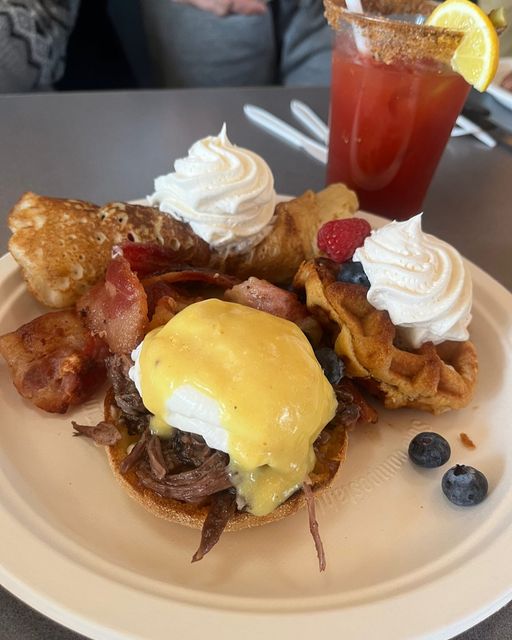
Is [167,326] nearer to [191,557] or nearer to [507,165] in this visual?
[191,557]

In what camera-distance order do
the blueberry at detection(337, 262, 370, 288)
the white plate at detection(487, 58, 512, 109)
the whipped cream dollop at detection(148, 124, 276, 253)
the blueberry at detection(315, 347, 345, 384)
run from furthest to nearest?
the white plate at detection(487, 58, 512, 109)
the whipped cream dollop at detection(148, 124, 276, 253)
the blueberry at detection(337, 262, 370, 288)
the blueberry at detection(315, 347, 345, 384)

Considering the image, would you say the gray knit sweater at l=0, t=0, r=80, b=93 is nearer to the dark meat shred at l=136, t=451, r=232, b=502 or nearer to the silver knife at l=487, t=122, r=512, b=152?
the silver knife at l=487, t=122, r=512, b=152

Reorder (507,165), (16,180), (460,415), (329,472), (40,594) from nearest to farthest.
Result: (40,594), (329,472), (460,415), (16,180), (507,165)

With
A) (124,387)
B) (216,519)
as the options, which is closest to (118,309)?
(124,387)

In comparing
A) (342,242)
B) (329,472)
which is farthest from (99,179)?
(329,472)

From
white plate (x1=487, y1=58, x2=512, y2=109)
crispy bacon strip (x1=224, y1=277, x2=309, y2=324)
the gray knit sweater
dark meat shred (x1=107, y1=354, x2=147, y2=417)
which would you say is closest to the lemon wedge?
crispy bacon strip (x1=224, y1=277, x2=309, y2=324)

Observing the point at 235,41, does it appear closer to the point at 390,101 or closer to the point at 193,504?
the point at 390,101
